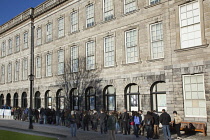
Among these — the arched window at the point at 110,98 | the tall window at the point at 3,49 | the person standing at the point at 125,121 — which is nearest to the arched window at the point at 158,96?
the person standing at the point at 125,121

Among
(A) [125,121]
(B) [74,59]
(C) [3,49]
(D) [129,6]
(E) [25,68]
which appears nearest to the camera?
(A) [125,121]

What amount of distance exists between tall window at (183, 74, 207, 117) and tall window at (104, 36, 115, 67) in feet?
26.1

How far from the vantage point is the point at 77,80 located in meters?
26.3

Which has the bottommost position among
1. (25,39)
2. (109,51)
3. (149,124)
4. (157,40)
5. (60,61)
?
(149,124)

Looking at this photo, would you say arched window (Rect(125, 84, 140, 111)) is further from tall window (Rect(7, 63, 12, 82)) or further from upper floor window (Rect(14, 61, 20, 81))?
tall window (Rect(7, 63, 12, 82))

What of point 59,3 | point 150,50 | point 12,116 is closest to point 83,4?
point 59,3

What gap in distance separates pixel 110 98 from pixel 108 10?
8.20 metres

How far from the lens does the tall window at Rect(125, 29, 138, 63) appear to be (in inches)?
842

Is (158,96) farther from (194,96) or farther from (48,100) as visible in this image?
(48,100)

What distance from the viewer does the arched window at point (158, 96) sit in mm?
19266

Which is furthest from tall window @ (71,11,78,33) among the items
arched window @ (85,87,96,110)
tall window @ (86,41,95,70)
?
arched window @ (85,87,96,110)

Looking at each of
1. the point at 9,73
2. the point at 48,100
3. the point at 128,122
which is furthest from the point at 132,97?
the point at 9,73

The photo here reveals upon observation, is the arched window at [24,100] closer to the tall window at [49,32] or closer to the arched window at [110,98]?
the tall window at [49,32]

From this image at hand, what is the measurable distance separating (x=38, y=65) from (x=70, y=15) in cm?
862
